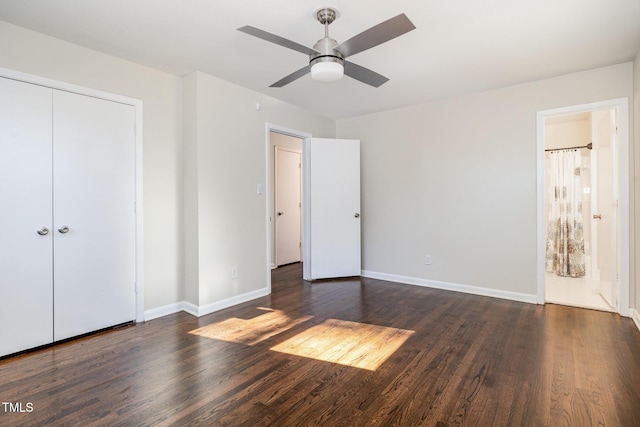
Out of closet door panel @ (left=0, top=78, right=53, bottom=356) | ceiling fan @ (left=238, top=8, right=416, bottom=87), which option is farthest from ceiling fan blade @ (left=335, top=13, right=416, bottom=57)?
closet door panel @ (left=0, top=78, right=53, bottom=356)

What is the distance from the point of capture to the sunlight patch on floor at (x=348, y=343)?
227 cm

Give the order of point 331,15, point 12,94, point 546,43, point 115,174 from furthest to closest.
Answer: point 115,174, point 546,43, point 12,94, point 331,15

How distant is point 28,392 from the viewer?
1885 mm

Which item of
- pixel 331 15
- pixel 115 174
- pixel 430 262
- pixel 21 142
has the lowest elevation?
pixel 430 262

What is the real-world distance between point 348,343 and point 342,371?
0.42 m

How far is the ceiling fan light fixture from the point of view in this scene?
198 centimetres

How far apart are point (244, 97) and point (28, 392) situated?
3.06 meters

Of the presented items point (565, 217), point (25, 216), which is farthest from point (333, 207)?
point (565, 217)

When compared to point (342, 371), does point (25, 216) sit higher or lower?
higher

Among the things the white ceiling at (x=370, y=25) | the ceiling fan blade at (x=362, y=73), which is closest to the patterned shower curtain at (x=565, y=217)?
the white ceiling at (x=370, y=25)

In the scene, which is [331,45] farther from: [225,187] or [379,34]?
[225,187]

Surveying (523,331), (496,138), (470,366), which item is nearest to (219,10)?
(470,366)

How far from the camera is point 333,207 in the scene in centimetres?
466

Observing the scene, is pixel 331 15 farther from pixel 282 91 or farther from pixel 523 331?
pixel 523 331
